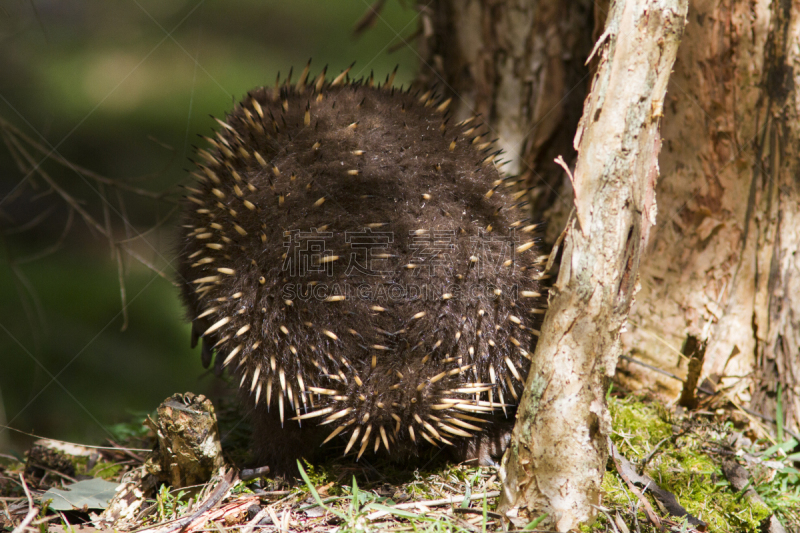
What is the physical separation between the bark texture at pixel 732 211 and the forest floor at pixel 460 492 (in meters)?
0.32

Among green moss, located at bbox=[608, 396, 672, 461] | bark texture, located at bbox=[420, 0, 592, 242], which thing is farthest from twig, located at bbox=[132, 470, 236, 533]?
bark texture, located at bbox=[420, 0, 592, 242]

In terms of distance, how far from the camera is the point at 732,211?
2.73 m

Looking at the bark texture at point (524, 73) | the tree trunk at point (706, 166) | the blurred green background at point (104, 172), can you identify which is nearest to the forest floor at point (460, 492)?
the tree trunk at point (706, 166)

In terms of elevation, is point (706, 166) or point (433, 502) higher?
point (706, 166)

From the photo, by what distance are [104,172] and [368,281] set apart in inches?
195

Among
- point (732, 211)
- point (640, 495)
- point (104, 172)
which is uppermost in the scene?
point (104, 172)

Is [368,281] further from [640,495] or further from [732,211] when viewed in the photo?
[732,211]

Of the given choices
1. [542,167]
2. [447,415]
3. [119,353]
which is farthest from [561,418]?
[119,353]

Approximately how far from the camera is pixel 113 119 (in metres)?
5.71

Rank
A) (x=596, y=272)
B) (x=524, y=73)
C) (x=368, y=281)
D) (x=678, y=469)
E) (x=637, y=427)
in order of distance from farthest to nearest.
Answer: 1. (x=524, y=73)
2. (x=637, y=427)
3. (x=678, y=469)
4. (x=368, y=281)
5. (x=596, y=272)

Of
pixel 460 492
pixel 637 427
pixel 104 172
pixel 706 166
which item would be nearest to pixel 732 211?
pixel 706 166

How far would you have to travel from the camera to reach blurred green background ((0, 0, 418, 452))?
433cm

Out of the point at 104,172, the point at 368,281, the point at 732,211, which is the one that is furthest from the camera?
the point at 104,172

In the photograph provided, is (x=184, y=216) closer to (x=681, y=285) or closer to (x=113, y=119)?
(x=681, y=285)
